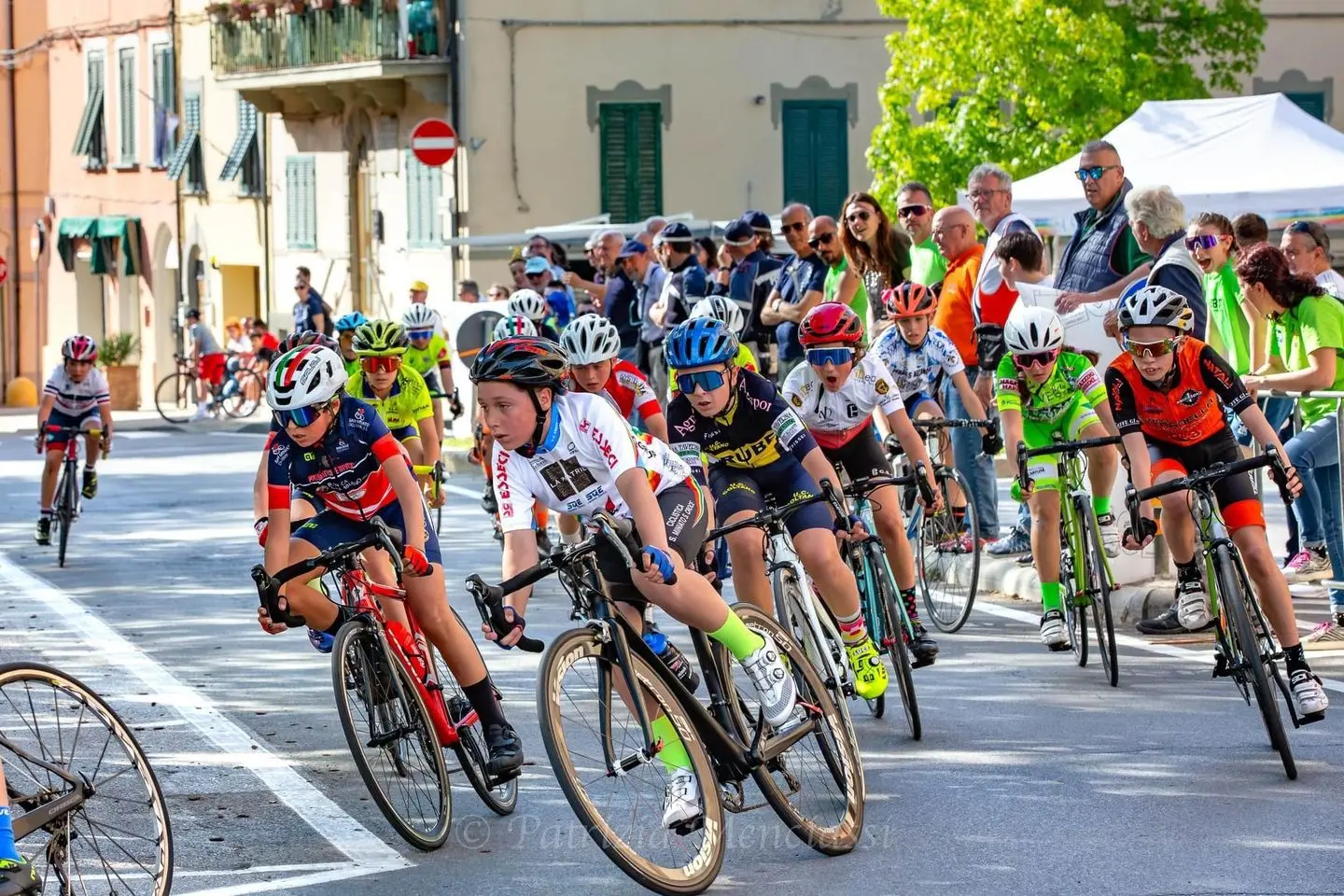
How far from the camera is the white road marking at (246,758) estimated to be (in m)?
6.99

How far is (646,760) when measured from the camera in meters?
6.43

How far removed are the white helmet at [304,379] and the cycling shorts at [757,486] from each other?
180cm

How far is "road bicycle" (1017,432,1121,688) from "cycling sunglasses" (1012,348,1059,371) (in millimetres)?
375

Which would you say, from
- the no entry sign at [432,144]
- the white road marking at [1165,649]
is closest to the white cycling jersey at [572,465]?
the white road marking at [1165,649]

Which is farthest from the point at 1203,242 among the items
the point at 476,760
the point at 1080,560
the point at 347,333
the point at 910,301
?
the point at 476,760

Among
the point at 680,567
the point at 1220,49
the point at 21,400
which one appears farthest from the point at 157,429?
the point at 680,567

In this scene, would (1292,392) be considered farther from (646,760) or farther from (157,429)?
(157,429)

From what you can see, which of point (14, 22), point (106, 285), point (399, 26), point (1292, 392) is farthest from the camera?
point (14, 22)

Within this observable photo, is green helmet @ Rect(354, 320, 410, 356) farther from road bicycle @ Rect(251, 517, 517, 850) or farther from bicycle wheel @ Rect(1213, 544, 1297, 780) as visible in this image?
bicycle wheel @ Rect(1213, 544, 1297, 780)

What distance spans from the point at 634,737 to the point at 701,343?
87.3 inches

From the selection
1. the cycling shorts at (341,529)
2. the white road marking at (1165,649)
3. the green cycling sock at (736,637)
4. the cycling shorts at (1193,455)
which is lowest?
the white road marking at (1165,649)

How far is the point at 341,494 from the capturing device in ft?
27.3

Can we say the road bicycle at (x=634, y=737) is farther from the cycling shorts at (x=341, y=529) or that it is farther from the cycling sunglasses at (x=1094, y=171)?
the cycling sunglasses at (x=1094, y=171)

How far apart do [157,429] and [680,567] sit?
2781 cm
